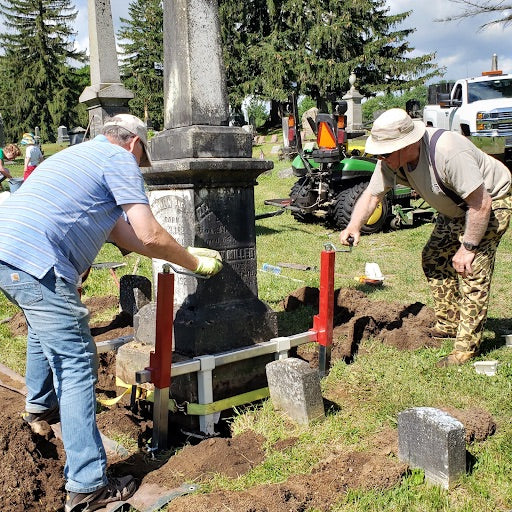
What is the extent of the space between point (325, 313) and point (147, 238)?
177 cm

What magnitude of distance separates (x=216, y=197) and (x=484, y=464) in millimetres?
2194

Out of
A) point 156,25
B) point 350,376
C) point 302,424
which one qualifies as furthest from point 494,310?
point 156,25

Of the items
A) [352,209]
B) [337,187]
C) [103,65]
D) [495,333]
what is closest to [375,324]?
[495,333]

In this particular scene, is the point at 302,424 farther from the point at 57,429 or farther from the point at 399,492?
the point at 57,429

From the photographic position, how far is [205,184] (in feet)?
12.7

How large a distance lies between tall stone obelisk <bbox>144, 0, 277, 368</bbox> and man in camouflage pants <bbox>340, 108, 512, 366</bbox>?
81 centimetres

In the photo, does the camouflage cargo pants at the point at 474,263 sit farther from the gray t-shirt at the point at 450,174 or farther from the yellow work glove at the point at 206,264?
the yellow work glove at the point at 206,264

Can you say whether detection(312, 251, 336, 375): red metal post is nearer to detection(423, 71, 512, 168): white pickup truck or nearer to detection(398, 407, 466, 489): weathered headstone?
detection(398, 407, 466, 489): weathered headstone

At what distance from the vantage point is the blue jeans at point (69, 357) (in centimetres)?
262

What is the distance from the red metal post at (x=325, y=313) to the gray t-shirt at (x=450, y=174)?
0.67 m

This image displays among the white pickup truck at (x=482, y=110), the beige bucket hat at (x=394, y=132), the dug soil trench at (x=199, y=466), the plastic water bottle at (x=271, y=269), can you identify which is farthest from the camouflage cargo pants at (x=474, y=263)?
the white pickup truck at (x=482, y=110)

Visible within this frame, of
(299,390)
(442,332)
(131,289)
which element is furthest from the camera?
(131,289)

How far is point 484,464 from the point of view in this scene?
9.53ft

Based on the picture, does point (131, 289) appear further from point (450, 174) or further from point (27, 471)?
point (450, 174)
